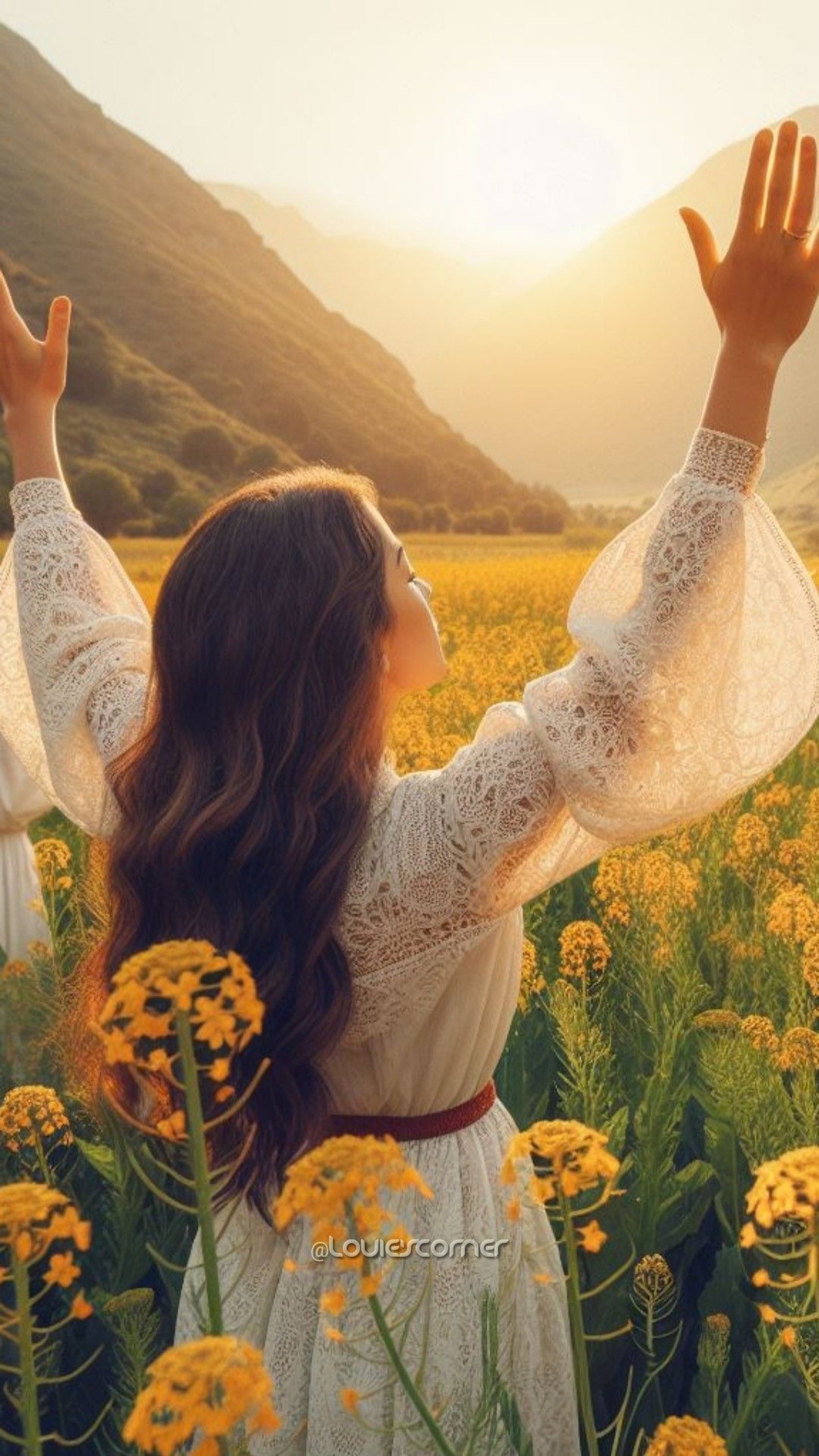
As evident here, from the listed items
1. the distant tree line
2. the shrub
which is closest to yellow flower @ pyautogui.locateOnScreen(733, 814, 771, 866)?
the distant tree line

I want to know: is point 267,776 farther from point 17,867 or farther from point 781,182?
point 17,867

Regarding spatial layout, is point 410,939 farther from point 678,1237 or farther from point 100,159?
point 100,159

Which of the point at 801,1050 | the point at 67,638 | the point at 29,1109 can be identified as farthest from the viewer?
the point at 801,1050

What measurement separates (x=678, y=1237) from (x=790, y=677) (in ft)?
3.35

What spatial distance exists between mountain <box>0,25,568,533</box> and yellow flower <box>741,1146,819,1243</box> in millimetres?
27053

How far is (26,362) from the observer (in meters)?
1.80

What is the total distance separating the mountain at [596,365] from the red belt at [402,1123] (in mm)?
34431

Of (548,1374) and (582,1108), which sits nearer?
(548,1374)

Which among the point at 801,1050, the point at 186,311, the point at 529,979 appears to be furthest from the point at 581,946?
the point at 186,311

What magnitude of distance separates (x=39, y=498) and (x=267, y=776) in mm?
606

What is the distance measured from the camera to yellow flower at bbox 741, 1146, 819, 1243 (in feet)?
2.76

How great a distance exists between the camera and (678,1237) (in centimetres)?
199

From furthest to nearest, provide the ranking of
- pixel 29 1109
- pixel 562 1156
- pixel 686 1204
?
1. pixel 686 1204
2. pixel 29 1109
3. pixel 562 1156

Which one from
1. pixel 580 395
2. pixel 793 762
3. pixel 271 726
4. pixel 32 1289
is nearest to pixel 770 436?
pixel 271 726
